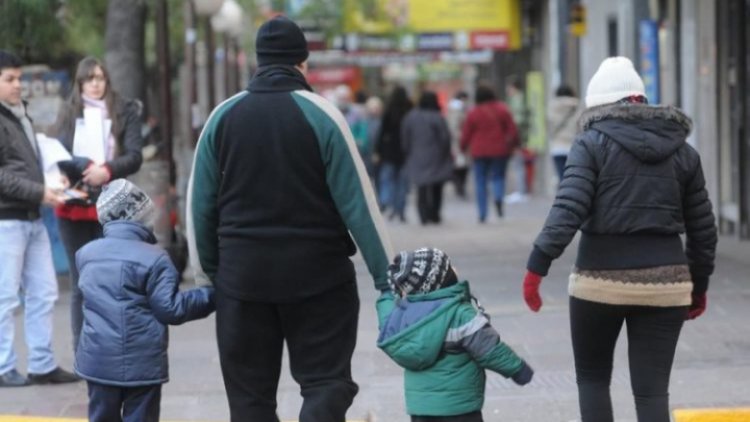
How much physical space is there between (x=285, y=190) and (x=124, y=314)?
1.12m

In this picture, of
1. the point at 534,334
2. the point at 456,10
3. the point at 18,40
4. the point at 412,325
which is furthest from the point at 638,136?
the point at 456,10

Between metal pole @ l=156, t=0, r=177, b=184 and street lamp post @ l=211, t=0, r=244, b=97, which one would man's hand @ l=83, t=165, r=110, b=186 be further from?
street lamp post @ l=211, t=0, r=244, b=97

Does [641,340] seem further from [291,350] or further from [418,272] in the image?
[291,350]

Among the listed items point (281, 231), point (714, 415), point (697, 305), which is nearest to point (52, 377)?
point (281, 231)

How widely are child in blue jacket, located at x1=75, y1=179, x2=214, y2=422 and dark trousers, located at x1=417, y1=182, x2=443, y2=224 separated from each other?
12.8 m

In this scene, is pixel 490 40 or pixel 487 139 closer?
pixel 487 139

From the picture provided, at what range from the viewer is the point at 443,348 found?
5484mm

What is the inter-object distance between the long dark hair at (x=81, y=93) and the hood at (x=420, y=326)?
333 cm

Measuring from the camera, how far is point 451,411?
553 cm

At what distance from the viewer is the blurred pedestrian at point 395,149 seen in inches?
802

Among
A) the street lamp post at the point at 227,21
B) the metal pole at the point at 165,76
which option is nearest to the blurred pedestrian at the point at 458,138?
the street lamp post at the point at 227,21

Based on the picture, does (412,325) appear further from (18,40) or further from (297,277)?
(18,40)

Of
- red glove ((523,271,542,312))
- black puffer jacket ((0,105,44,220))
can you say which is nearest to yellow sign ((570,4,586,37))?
black puffer jacket ((0,105,44,220))

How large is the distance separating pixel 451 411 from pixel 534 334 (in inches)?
168
